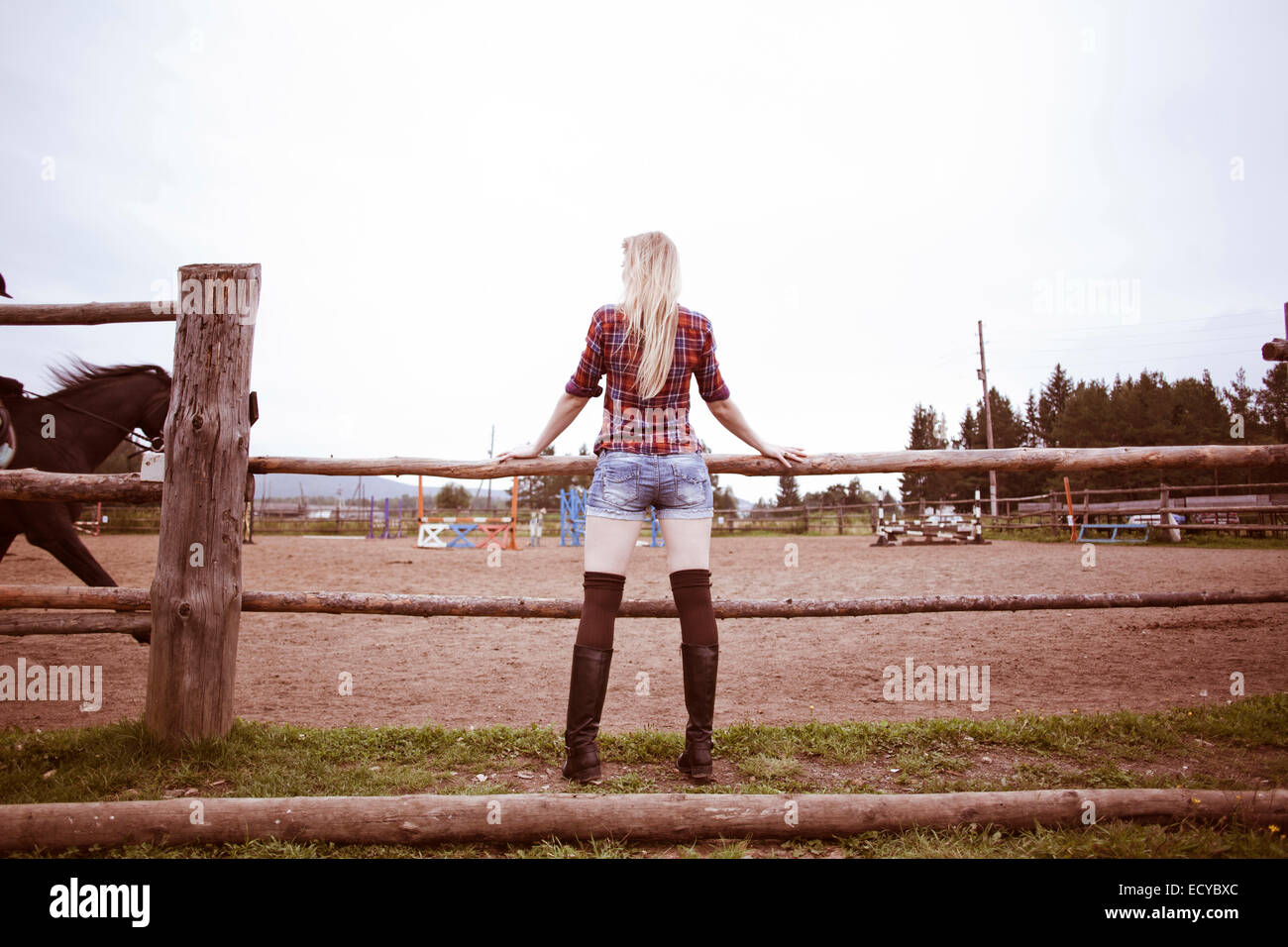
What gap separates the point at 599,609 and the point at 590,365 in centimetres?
94

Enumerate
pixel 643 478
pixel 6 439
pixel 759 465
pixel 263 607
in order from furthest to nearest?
pixel 6 439
pixel 759 465
pixel 263 607
pixel 643 478

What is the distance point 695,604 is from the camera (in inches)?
104

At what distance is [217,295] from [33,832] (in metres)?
2.14

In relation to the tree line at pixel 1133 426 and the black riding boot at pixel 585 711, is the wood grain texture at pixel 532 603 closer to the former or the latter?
the black riding boot at pixel 585 711

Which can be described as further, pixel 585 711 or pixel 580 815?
pixel 585 711

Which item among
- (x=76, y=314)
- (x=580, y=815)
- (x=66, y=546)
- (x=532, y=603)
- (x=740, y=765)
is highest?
(x=76, y=314)

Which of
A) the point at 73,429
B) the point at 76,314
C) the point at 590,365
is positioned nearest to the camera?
the point at 590,365

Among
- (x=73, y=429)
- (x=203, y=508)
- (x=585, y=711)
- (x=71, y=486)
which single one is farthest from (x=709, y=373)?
(x=73, y=429)

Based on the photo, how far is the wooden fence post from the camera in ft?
9.53

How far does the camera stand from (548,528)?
36219mm

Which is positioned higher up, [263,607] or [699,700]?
[263,607]

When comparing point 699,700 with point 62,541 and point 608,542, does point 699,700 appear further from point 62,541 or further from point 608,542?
point 62,541

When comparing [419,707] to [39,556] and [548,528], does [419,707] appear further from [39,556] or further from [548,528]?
[548,528]
